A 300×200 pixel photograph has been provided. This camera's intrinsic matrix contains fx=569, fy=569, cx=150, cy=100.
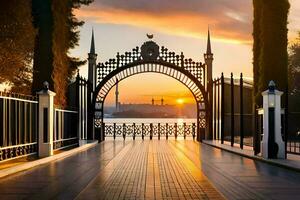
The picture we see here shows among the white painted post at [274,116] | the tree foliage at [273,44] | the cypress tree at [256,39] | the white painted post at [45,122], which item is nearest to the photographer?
the white painted post at [274,116]

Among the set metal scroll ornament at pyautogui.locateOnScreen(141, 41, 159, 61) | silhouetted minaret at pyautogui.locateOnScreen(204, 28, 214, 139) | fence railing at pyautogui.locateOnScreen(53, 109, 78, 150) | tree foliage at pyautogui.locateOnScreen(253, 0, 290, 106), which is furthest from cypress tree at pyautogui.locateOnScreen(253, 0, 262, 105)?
metal scroll ornament at pyautogui.locateOnScreen(141, 41, 159, 61)

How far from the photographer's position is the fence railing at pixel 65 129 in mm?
23266

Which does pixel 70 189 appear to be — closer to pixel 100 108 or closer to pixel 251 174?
pixel 251 174

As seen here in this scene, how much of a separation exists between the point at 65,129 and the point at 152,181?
43.2 feet

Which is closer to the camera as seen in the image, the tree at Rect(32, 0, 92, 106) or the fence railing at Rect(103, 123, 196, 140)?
the tree at Rect(32, 0, 92, 106)

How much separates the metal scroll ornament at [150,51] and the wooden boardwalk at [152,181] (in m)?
17.8

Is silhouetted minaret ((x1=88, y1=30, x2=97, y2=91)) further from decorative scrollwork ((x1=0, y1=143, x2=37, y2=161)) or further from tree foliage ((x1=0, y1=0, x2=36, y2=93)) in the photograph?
decorative scrollwork ((x1=0, y1=143, x2=37, y2=161))

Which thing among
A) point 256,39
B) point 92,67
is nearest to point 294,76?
point 92,67

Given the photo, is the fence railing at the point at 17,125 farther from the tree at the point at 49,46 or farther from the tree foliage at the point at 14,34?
the tree at the point at 49,46

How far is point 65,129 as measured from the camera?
2578cm

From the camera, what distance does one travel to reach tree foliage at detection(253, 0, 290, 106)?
21391mm

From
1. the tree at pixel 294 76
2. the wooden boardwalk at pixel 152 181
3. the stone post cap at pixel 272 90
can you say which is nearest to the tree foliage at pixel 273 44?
the stone post cap at pixel 272 90

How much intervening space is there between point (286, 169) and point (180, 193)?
20.1 feet

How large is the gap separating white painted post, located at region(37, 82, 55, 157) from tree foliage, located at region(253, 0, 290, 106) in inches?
315
